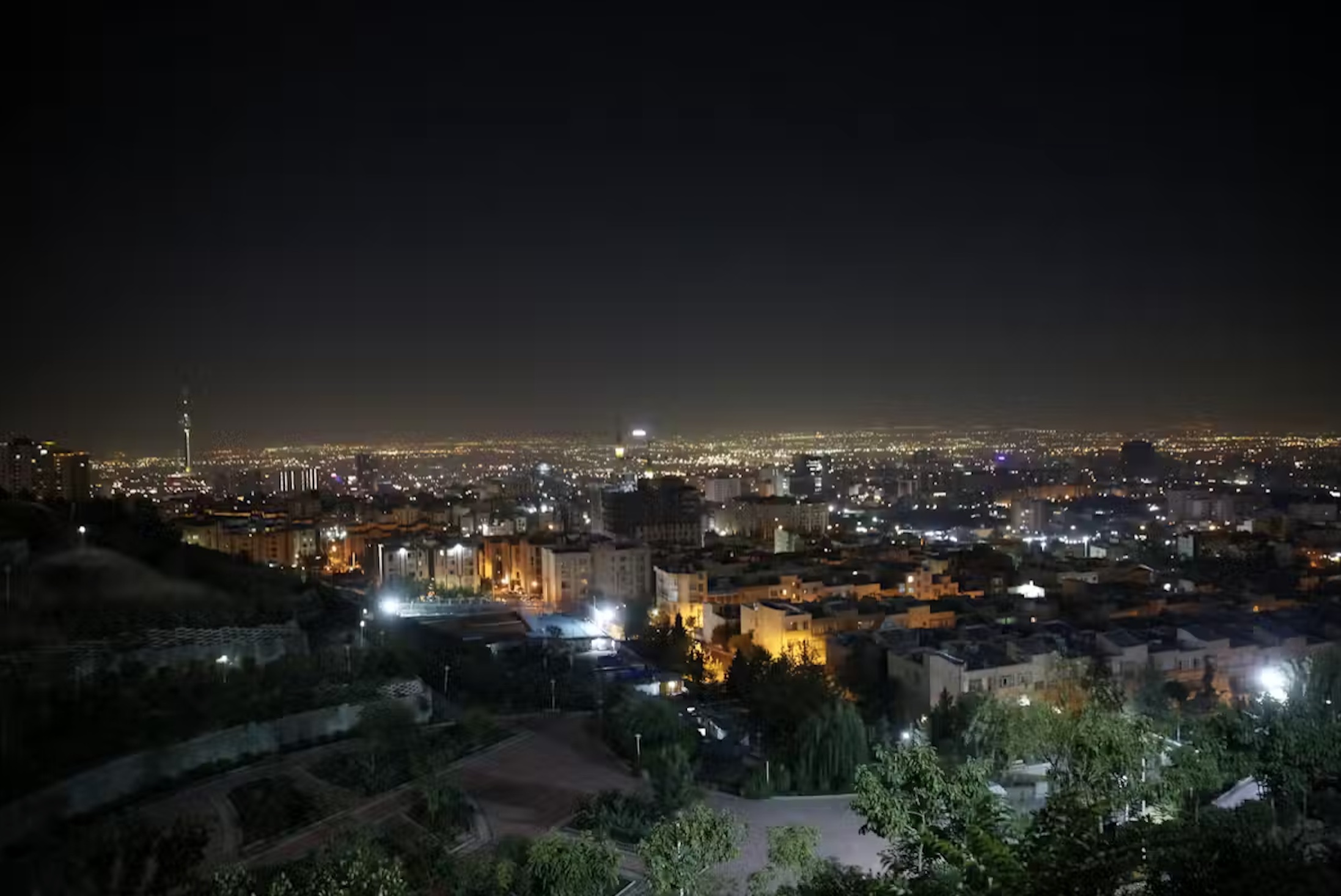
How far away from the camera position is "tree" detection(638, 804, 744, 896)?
125 inches

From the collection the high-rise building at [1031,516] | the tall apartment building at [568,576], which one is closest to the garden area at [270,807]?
the tall apartment building at [568,576]

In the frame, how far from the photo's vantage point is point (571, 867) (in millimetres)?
3266

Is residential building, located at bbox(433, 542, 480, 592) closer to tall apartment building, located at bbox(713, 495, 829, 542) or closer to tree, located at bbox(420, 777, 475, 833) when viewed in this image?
tall apartment building, located at bbox(713, 495, 829, 542)

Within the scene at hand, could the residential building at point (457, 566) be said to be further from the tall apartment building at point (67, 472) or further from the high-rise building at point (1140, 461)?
the high-rise building at point (1140, 461)

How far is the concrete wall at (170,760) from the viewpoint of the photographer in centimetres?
257

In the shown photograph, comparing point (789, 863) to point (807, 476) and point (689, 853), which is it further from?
point (807, 476)

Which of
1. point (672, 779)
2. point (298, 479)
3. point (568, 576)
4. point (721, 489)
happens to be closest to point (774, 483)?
point (721, 489)

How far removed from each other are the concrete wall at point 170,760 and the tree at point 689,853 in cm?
160

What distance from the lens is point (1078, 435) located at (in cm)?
4028

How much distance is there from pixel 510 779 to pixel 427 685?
1.41 meters

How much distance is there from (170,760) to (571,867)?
1.66 m

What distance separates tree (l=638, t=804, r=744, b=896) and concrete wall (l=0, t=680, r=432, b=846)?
1.60 m

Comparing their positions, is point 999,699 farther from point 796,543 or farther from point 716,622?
point 796,543

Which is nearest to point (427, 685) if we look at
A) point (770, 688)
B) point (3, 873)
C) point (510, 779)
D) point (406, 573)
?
point (510, 779)
